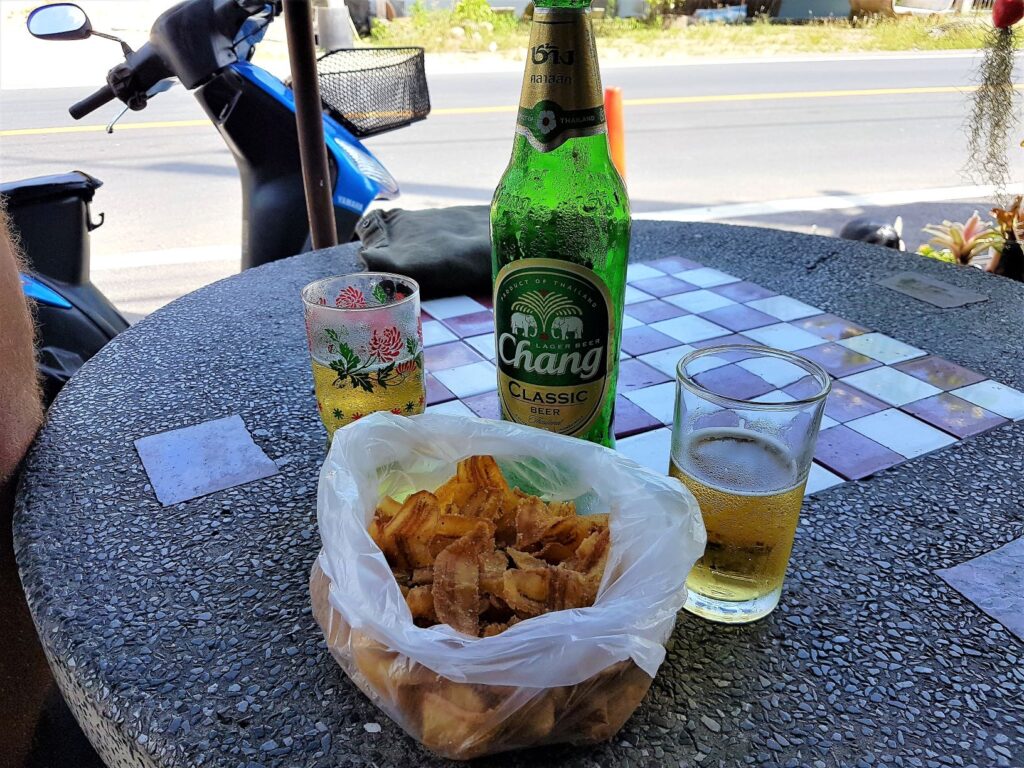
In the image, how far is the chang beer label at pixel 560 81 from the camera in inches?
26.0

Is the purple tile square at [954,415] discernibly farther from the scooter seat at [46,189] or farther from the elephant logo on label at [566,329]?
the scooter seat at [46,189]

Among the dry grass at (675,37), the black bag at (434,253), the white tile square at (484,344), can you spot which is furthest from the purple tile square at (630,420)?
the dry grass at (675,37)

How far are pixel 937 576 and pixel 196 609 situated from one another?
1.96ft

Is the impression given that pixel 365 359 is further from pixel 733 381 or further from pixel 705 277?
pixel 705 277

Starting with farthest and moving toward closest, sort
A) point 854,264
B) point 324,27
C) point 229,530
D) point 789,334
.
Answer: point 324,27 → point 854,264 → point 789,334 → point 229,530

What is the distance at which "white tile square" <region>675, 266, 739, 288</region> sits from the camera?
1267 millimetres

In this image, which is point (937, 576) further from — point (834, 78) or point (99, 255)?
point (834, 78)

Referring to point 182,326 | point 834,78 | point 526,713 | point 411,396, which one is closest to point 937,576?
point 526,713

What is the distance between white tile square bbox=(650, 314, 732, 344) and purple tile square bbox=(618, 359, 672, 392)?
11 centimetres

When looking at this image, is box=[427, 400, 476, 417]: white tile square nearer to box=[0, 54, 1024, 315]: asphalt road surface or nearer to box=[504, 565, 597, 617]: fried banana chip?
box=[504, 565, 597, 617]: fried banana chip

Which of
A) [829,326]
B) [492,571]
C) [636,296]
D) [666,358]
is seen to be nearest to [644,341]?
[666,358]

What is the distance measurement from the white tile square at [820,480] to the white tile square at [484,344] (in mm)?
437

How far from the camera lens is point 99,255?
3479 mm

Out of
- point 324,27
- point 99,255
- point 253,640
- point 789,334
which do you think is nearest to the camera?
point 253,640
